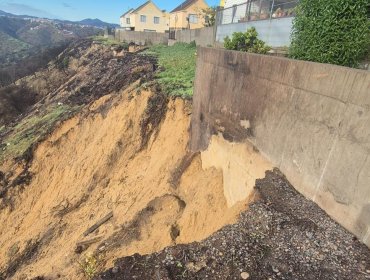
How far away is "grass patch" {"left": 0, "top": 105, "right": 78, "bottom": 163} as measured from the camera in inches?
557

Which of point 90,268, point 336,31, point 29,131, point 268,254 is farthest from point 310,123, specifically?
point 29,131

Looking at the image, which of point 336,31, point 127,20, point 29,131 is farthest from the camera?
point 127,20

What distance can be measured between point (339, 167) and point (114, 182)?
8.47 m

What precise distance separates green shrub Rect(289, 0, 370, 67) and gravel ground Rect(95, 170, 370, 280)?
2.92 metres

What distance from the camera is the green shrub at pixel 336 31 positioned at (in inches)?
Result: 204

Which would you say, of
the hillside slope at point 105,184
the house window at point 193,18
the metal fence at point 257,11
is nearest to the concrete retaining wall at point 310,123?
the hillside slope at point 105,184

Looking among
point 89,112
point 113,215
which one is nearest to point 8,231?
point 113,215

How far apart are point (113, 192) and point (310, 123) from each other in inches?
304

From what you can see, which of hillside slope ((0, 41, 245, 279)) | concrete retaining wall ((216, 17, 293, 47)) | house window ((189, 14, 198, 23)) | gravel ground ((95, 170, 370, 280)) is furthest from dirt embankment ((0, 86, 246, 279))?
house window ((189, 14, 198, 23))

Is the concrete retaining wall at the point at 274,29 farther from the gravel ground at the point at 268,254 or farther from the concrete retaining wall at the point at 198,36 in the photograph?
the concrete retaining wall at the point at 198,36

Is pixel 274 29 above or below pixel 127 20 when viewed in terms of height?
above

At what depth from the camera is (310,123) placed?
5035mm

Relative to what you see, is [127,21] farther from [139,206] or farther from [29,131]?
[139,206]

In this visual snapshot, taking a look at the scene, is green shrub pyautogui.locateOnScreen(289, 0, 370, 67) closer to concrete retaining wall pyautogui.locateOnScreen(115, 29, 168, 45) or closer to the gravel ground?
the gravel ground
